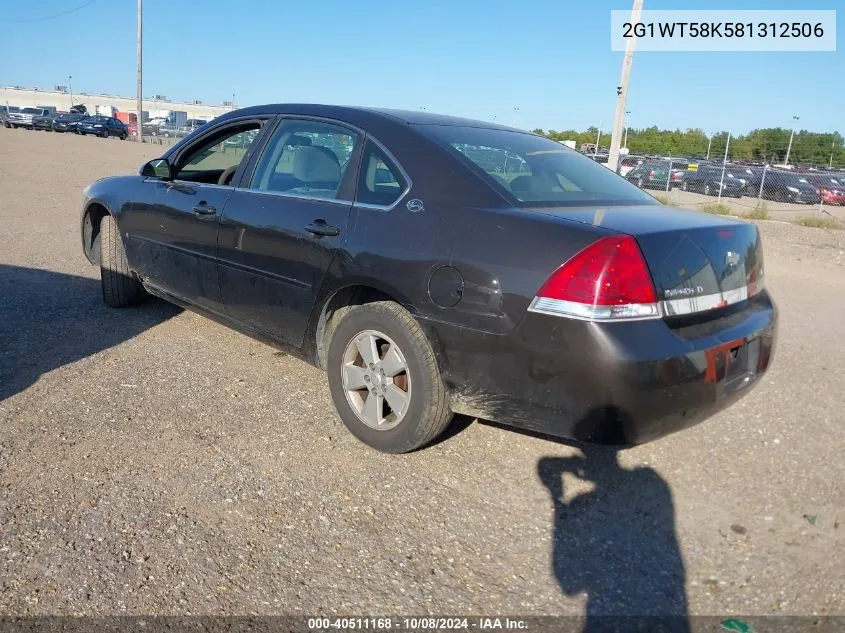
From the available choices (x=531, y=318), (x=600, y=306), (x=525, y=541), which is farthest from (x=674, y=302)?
(x=525, y=541)

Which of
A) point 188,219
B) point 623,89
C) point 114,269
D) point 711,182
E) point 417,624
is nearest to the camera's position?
point 417,624

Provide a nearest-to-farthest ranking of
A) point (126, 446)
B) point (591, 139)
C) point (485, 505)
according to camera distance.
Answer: point (485, 505)
point (126, 446)
point (591, 139)

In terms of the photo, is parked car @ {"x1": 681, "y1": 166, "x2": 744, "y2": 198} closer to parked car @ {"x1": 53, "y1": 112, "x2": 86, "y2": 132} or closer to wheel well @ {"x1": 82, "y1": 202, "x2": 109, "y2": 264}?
wheel well @ {"x1": 82, "y1": 202, "x2": 109, "y2": 264}

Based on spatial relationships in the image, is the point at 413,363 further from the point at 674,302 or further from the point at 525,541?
the point at 674,302

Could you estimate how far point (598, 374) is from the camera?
2.64 meters

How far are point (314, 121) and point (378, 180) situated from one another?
765mm

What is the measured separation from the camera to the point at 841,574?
269 cm

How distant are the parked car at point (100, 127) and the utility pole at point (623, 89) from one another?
133ft

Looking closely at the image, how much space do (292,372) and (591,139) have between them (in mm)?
66660

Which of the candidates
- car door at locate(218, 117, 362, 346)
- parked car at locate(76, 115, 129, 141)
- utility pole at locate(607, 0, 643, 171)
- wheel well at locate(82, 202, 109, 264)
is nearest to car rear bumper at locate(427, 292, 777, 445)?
car door at locate(218, 117, 362, 346)

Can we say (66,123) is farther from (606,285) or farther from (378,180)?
(606,285)

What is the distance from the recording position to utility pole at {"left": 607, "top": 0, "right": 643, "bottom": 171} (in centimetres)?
1222

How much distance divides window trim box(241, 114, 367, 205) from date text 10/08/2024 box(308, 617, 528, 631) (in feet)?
6.45


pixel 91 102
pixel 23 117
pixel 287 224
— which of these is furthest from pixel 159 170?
pixel 91 102
